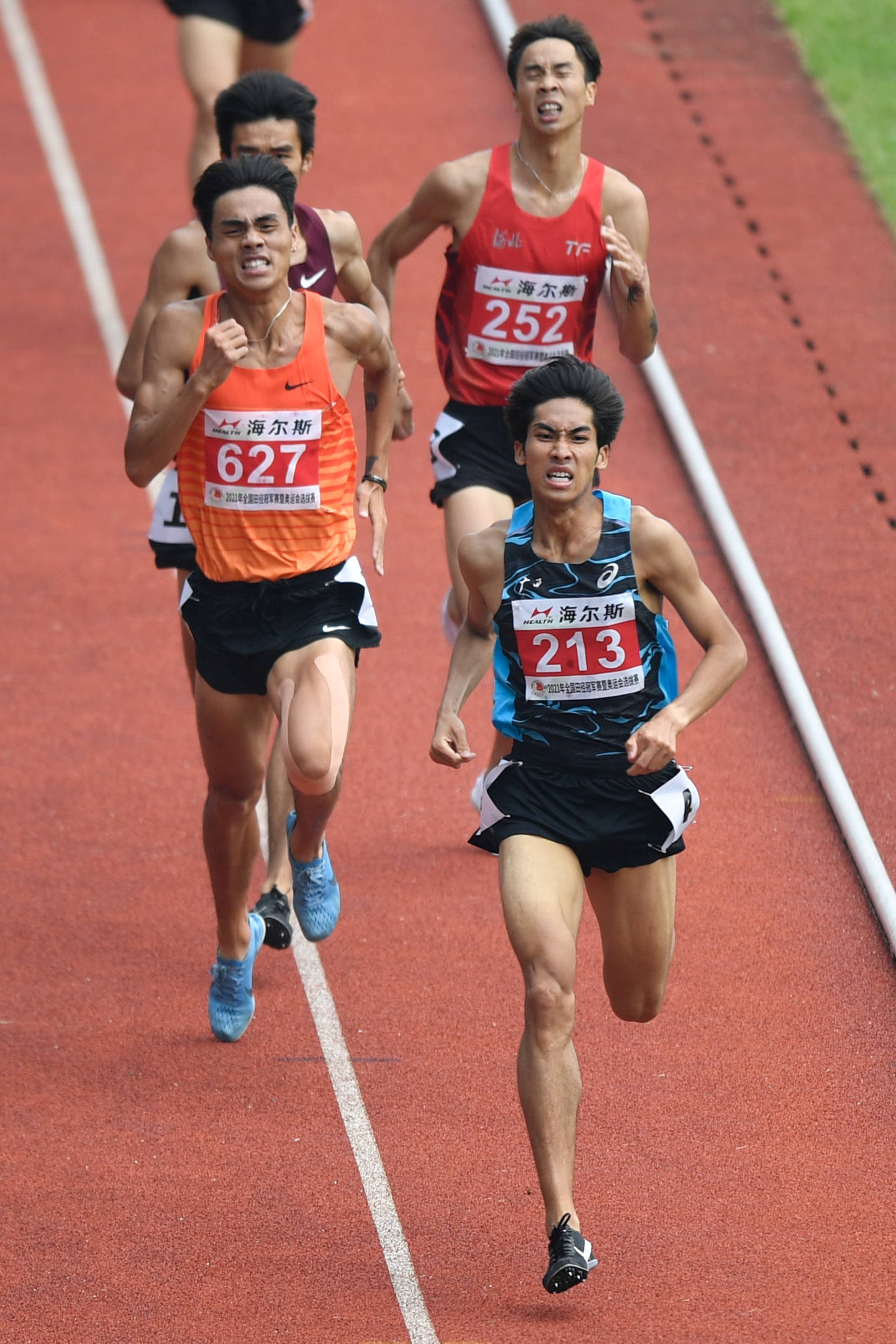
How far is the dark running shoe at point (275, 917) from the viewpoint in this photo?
6.30 m

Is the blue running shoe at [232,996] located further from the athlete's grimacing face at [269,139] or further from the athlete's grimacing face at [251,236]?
the athlete's grimacing face at [269,139]

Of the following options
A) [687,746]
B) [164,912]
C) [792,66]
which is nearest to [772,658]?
[687,746]

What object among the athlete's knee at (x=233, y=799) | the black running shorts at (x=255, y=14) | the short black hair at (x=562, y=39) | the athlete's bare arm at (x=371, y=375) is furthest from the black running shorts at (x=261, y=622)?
the black running shorts at (x=255, y=14)

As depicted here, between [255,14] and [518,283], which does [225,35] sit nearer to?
[255,14]

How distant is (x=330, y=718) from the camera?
17.3ft

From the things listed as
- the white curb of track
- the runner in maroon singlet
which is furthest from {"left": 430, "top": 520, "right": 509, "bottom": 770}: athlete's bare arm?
the white curb of track

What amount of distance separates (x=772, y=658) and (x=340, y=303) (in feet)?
10.2

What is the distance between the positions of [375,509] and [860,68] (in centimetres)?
943

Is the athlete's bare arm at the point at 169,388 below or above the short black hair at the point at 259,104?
below

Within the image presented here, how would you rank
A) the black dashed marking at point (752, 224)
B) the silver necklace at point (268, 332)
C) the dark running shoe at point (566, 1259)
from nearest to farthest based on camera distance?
the dark running shoe at point (566, 1259) < the silver necklace at point (268, 332) < the black dashed marking at point (752, 224)

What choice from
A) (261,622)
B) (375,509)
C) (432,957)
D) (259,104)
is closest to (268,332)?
(375,509)

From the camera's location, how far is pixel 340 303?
5.54 metres

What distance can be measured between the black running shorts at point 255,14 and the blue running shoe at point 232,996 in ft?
16.1

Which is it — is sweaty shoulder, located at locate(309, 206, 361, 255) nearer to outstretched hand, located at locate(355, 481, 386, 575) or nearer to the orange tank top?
the orange tank top
